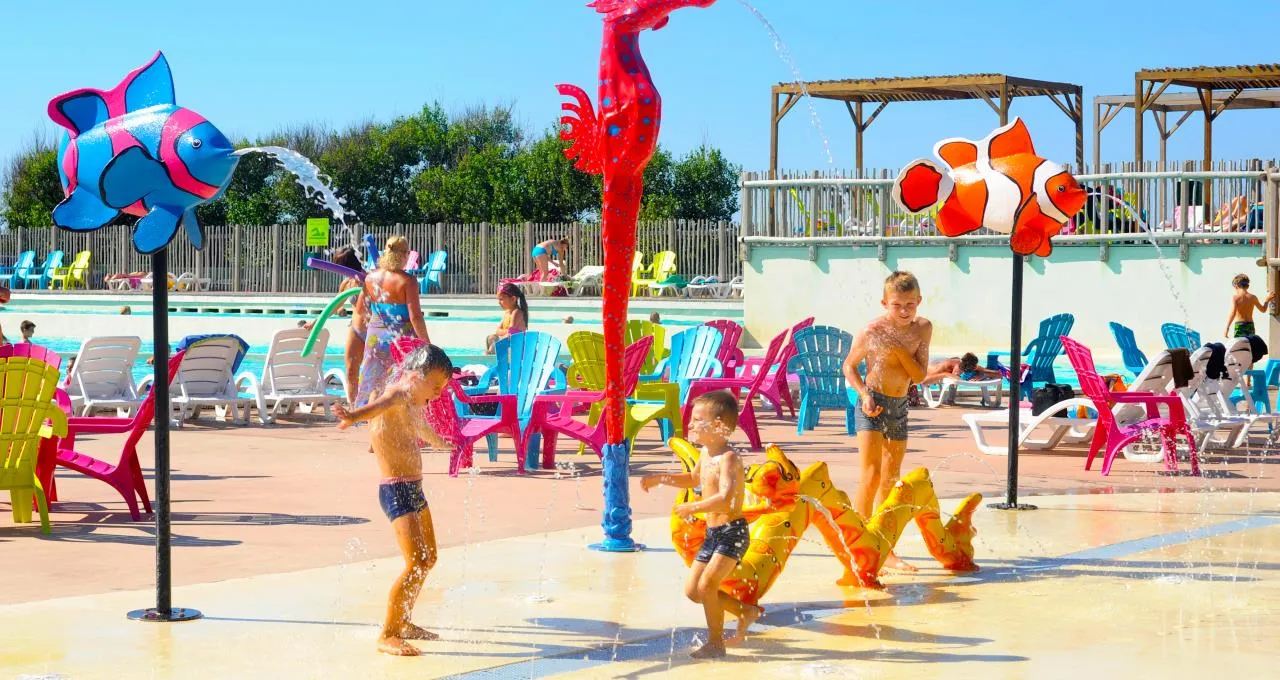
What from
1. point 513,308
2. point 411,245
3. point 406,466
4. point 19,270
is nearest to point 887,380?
point 406,466

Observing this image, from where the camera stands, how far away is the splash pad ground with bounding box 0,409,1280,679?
576 cm

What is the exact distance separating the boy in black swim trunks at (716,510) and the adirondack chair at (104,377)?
9746mm

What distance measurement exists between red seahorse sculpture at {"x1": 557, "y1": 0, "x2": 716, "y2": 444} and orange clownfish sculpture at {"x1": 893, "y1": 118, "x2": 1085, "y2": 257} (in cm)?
174

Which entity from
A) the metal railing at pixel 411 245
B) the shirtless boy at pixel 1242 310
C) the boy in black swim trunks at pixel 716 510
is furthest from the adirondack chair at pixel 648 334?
the metal railing at pixel 411 245

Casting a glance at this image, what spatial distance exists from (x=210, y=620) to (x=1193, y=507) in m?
6.32

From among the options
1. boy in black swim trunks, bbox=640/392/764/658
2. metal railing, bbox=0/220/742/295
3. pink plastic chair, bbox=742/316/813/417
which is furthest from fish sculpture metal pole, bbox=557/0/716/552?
metal railing, bbox=0/220/742/295

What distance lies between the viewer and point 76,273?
42594mm

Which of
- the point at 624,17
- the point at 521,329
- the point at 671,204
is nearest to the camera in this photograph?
the point at 624,17

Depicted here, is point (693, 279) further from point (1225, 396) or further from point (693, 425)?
point (693, 425)

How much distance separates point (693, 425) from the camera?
5953 millimetres

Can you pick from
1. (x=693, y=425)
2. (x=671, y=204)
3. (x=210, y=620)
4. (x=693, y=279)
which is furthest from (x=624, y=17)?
(x=671, y=204)

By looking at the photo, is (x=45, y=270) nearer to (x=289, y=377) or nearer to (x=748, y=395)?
(x=289, y=377)

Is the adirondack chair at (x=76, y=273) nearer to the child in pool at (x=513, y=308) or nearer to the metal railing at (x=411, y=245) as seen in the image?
the metal railing at (x=411, y=245)

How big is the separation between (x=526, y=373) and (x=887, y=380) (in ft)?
14.5
